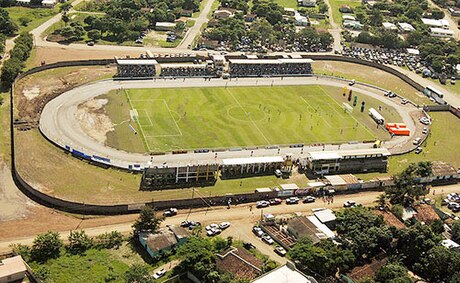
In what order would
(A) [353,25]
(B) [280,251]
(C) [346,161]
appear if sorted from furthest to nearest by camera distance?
Result: (A) [353,25]
(C) [346,161]
(B) [280,251]

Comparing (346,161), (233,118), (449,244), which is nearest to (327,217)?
(449,244)

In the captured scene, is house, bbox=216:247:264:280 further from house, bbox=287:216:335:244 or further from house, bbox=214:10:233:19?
house, bbox=214:10:233:19

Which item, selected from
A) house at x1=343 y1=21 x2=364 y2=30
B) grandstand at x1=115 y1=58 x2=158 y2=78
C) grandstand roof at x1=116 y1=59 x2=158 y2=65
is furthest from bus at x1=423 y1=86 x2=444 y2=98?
grandstand roof at x1=116 y1=59 x2=158 y2=65

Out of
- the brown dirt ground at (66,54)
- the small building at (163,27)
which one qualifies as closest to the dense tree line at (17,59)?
the brown dirt ground at (66,54)

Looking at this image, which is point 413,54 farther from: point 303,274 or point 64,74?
point 303,274

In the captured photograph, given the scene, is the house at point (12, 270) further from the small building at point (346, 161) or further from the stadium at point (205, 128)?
the small building at point (346, 161)

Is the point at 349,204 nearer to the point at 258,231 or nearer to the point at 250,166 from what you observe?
the point at 250,166

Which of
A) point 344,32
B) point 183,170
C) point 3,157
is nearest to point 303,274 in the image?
point 183,170
